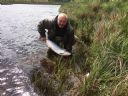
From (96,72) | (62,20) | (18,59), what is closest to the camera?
(96,72)

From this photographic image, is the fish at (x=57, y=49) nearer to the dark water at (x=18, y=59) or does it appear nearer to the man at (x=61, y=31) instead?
→ the man at (x=61, y=31)

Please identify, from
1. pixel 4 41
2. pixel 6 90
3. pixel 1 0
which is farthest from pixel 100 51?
pixel 1 0

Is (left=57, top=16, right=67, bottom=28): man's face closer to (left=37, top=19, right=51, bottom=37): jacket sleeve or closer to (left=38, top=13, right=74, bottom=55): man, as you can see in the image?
(left=38, top=13, right=74, bottom=55): man

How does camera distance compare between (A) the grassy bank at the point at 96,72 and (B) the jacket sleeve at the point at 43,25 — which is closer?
(A) the grassy bank at the point at 96,72

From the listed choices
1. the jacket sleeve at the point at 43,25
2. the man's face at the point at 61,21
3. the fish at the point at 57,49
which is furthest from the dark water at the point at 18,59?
the man's face at the point at 61,21

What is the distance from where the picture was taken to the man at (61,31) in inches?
366

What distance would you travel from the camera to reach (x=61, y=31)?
31.4 ft

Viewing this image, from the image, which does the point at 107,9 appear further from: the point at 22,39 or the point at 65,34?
the point at 65,34

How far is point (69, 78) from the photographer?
7688 millimetres

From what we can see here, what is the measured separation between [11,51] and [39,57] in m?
1.42

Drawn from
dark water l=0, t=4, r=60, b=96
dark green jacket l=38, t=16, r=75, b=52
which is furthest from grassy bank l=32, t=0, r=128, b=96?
dark green jacket l=38, t=16, r=75, b=52

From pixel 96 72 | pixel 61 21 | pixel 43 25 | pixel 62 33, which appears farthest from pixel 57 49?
pixel 96 72

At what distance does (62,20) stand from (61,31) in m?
0.54

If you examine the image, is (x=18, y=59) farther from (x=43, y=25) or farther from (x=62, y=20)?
(x=62, y=20)
